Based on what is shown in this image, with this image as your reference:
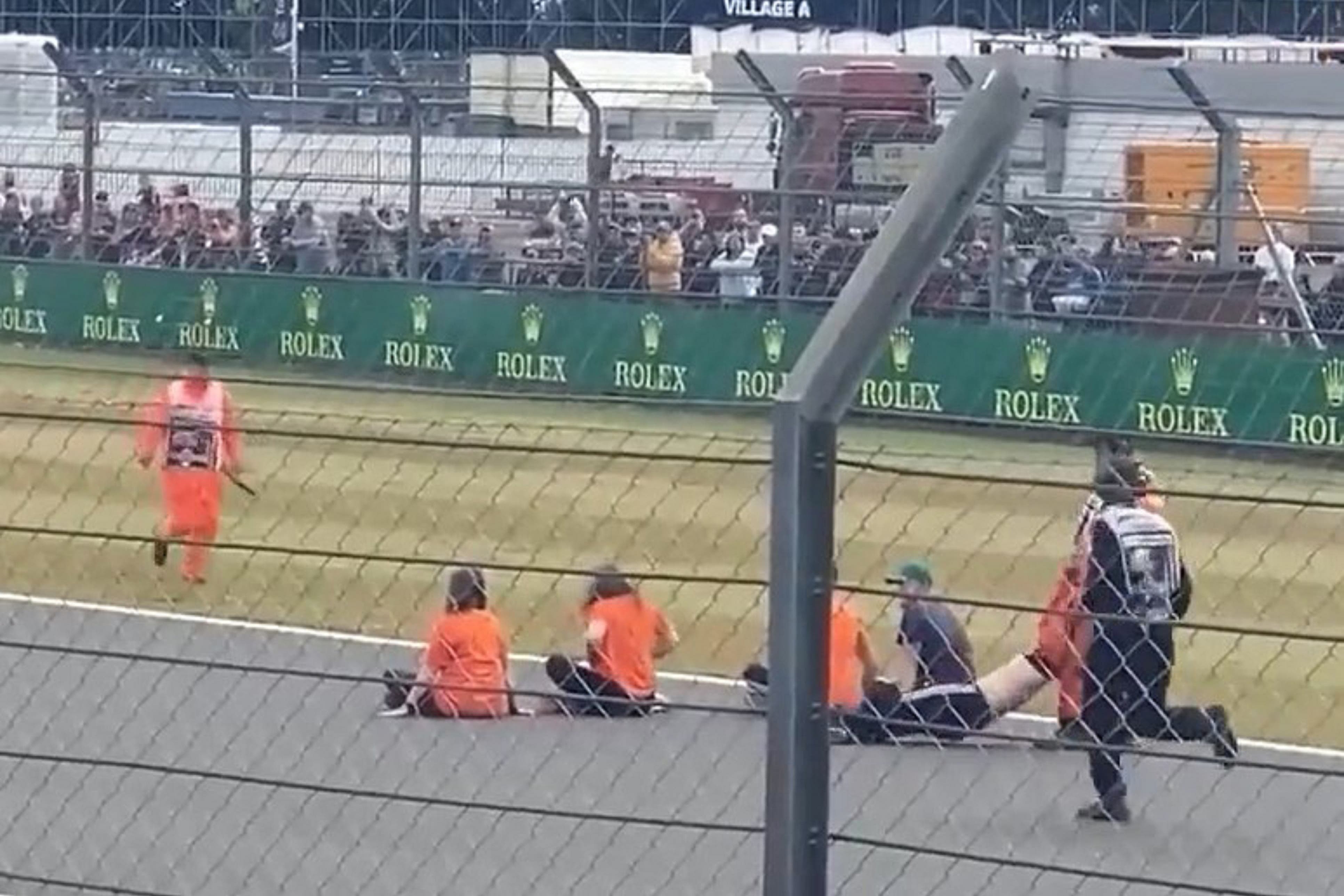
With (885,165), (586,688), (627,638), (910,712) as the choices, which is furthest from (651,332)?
(910,712)

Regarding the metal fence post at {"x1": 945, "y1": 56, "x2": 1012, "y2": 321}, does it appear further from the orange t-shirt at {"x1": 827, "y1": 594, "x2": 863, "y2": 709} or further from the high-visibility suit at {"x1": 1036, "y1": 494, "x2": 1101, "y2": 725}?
the high-visibility suit at {"x1": 1036, "y1": 494, "x2": 1101, "y2": 725}

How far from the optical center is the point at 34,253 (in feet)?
82.7

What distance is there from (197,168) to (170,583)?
12.1 metres

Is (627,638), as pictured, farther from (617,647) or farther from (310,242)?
(310,242)

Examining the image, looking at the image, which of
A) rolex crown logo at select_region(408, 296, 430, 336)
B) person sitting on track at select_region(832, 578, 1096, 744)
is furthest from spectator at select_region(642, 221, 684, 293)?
person sitting on track at select_region(832, 578, 1096, 744)

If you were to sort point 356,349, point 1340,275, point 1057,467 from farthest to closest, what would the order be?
point 356,349 < point 1340,275 < point 1057,467

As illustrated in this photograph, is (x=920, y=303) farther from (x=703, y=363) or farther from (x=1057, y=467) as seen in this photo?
(x=1057, y=467)

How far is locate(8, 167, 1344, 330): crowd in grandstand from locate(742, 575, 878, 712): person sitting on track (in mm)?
7564

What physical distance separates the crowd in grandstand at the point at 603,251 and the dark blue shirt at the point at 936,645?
6306 mm

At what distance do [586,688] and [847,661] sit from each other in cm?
143

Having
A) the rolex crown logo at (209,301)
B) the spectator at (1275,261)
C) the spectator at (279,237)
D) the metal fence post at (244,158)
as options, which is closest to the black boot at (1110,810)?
the spectator at (1275,261)

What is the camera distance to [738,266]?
2056 cm

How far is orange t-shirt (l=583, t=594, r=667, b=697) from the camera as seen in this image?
465 inches

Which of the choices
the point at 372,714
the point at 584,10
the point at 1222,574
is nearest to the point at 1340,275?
the point at 1222,574
